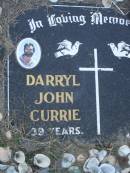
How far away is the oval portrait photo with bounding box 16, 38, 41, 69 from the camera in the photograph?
3.02 meters

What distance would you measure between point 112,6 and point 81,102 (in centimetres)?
54

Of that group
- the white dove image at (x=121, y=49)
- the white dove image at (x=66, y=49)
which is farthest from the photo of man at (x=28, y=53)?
the white dove image at (x=121, y=49)

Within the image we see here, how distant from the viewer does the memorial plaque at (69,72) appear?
2979mm

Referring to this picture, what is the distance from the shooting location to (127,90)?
10.1 feet

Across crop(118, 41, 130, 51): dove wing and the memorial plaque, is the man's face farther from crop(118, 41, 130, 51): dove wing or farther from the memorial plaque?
crop(118, 41, 130, 51): dove wing

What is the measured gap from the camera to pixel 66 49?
3.05 metres

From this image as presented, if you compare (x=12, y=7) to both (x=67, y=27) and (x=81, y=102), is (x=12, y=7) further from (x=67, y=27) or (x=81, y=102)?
(x=81, y=102)

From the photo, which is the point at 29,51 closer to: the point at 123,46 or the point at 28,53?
the point at 28,53

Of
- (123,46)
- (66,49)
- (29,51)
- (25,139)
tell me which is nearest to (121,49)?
(123,46)

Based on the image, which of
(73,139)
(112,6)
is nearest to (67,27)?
(112,6)

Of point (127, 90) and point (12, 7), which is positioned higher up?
A: point (12, 7)

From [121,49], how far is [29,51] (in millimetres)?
480

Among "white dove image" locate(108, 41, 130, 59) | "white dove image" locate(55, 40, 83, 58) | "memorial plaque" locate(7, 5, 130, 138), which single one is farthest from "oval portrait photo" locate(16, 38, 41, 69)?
"white dove image" locate(108, 41, 130, 59)

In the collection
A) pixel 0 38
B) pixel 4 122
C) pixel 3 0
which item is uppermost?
pixel 3 0
